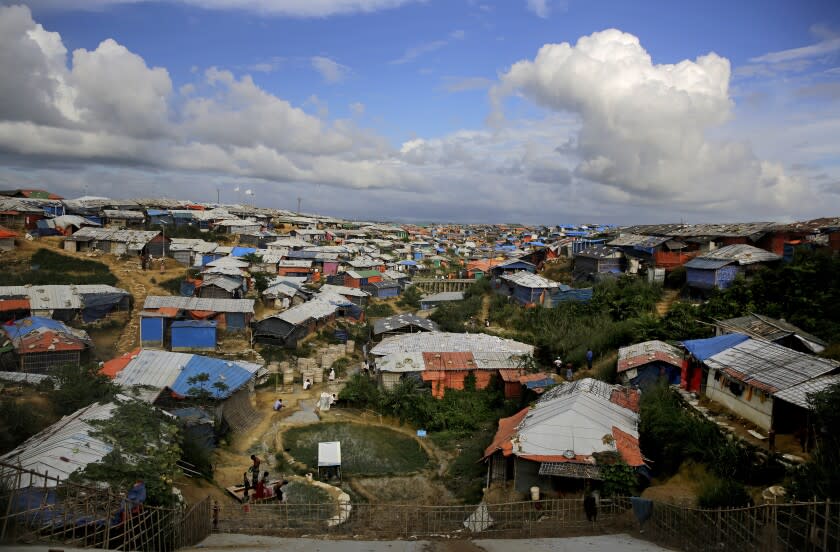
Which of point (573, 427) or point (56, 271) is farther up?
point (56, 271)

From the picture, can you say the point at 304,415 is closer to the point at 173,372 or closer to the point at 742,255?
the point at 173,372

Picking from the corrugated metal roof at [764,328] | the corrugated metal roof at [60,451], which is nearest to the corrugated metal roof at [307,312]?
the corrugated metal roof at [60,451]

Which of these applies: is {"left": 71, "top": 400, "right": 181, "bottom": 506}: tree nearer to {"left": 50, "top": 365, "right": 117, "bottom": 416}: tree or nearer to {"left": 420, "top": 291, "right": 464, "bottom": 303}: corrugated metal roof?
{"left": 50, "top": 365, "right": 117, "bottom": 416}: tree

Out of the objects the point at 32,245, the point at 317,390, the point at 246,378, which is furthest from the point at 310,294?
the point at 32,245

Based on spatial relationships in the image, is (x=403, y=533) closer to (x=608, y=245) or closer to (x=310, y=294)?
(x=310, y=294)

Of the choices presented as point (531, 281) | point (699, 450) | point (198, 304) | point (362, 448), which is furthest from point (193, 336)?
point (699, 450)
